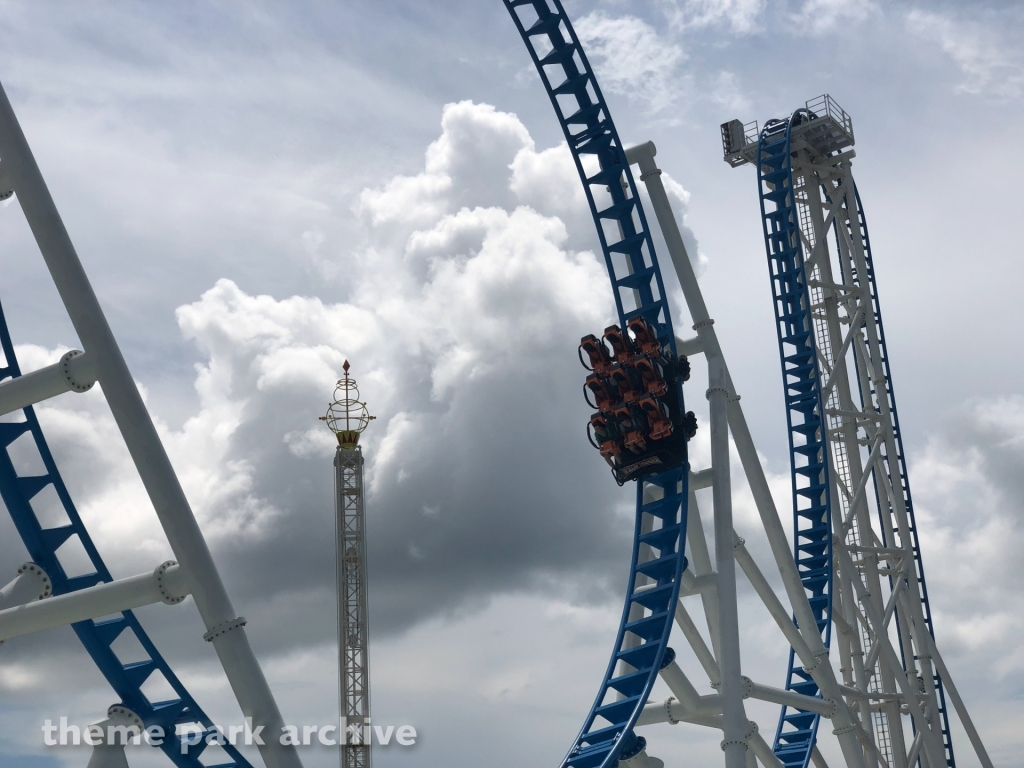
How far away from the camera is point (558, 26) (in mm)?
17188

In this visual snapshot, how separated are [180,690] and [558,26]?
10.8 m

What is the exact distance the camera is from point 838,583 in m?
21.8

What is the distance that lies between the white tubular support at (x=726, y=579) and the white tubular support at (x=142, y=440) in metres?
7.02

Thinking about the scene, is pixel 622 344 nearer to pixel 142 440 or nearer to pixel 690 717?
pixel 690 717

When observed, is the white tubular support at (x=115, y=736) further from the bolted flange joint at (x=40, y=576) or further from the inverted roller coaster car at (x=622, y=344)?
the inverted roller coaster car at (x=622, y=344)

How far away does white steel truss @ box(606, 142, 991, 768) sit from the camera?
15.6 meters

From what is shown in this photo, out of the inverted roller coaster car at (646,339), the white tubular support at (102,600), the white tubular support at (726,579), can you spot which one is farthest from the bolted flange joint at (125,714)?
the inverted roller coaster car at (646,339)

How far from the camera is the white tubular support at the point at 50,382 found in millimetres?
9766

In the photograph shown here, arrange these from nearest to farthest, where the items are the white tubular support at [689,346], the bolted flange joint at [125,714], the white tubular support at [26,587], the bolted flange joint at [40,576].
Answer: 1. the bolted flange joint at [125,714]
2. the white tubular support at [26,587]
3. the bolted flange joint at [40,576]
4. the white tubular support at [689,346]

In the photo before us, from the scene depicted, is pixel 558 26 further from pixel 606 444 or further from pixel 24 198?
pixel 24 198

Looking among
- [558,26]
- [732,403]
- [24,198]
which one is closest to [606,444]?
[732,403]

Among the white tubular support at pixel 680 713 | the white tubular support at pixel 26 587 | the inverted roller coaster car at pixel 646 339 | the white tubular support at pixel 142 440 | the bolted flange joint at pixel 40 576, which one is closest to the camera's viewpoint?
the white tubular support at pixel 142 440

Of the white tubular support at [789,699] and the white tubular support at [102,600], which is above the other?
the white tubular support at [789,699]

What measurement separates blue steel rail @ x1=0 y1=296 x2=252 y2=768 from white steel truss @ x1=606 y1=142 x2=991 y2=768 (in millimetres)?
6482
